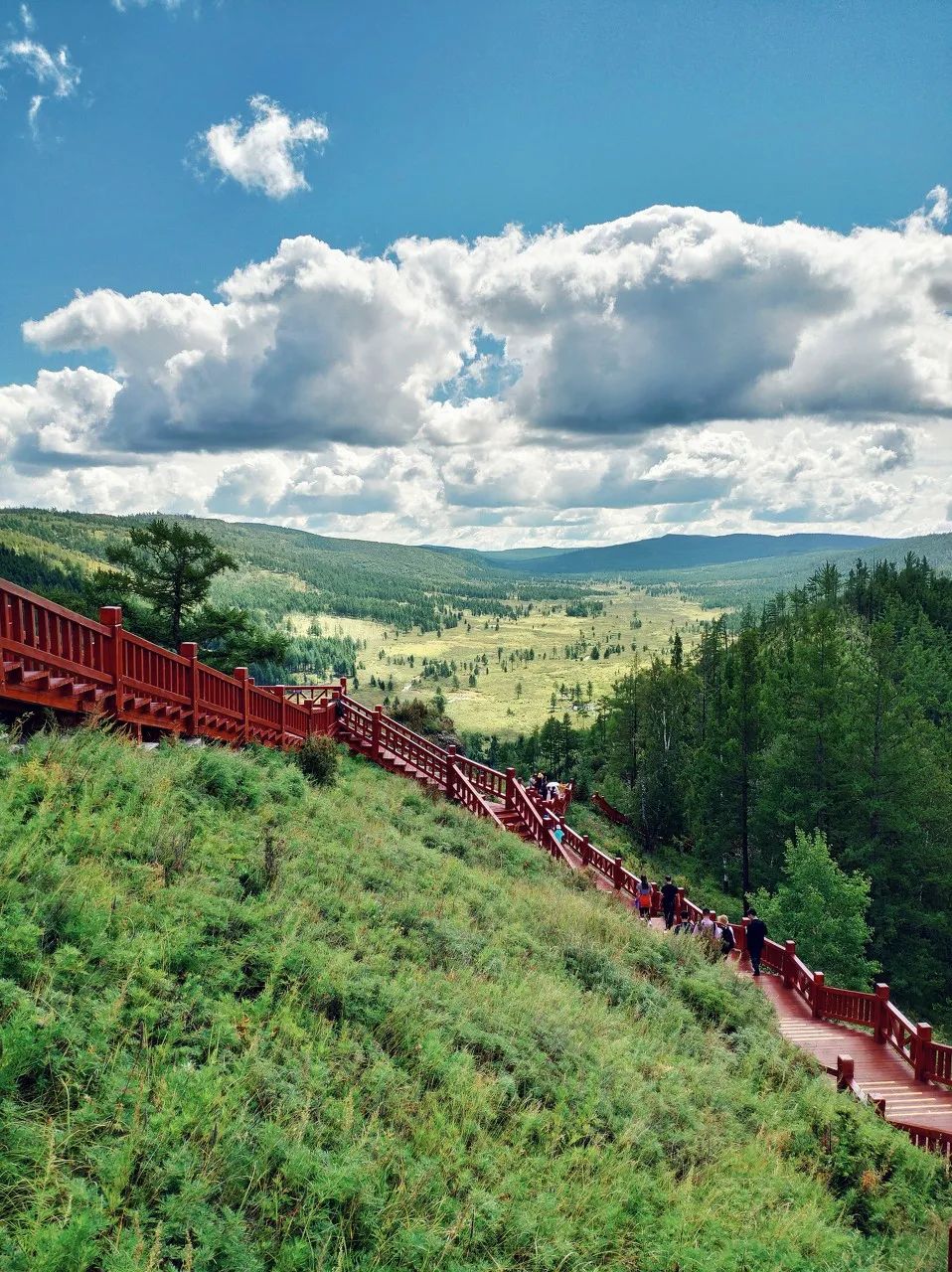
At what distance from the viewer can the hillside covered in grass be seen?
4262 millimetres

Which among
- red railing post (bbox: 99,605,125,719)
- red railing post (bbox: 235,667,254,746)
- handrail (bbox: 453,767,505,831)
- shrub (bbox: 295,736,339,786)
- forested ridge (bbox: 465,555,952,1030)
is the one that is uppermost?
red railing post (bbox: 99,605,125,719)

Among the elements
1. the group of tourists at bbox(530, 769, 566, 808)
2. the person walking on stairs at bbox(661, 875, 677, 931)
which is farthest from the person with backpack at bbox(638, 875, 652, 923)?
the group of tourists at bbox(530, 769, 566, 808)

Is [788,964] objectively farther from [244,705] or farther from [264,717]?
[244,705]

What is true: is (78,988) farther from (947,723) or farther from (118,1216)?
(947,723)

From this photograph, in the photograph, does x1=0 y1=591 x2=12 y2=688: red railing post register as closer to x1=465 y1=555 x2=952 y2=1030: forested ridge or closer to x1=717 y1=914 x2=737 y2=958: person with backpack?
x1=717 y1=914 x2=737 y2=958: person with backpack

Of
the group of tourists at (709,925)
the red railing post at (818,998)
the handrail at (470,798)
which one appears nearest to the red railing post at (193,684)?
the handrail at (470,798)

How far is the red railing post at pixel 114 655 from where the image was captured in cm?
1030

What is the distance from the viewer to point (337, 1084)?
547cm

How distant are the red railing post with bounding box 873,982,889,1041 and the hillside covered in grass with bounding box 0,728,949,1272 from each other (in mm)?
4493

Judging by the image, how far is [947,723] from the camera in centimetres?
4772

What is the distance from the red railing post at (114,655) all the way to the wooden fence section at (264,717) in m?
0.01

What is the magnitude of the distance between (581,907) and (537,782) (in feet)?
44.4

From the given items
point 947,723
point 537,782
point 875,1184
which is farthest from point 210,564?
point 947,723

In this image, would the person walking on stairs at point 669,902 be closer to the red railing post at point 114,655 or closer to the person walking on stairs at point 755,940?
the person walking on stairs at point 755,940
